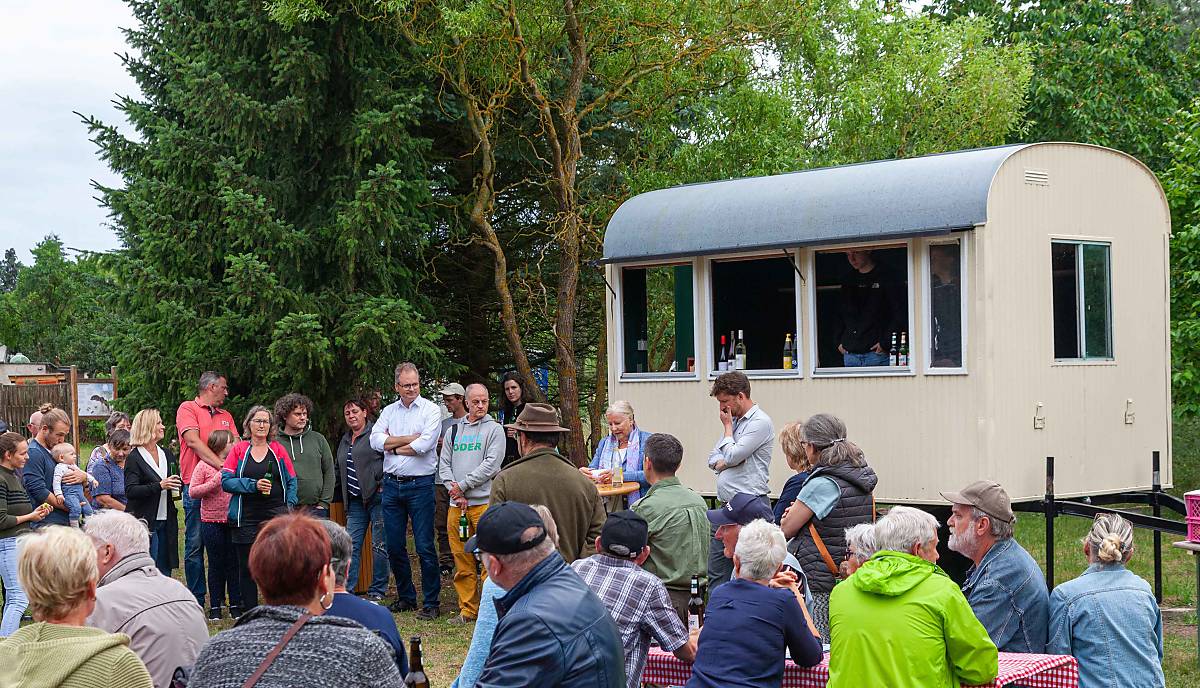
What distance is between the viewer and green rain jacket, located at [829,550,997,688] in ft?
15.8

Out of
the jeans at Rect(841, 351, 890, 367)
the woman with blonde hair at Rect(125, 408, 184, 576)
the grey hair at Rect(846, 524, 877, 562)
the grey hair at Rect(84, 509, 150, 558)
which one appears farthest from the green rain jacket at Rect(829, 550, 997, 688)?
the woman with blonde hair at Rect(125, 408, 184, 576)

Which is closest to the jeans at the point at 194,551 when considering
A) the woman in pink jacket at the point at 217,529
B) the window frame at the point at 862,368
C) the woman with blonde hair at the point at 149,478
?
the woman with blonde hair at the point at 149,478

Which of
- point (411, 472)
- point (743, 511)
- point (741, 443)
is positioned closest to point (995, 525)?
point (743, 511)

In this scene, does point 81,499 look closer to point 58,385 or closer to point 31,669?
point 31,669

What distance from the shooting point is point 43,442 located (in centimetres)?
998

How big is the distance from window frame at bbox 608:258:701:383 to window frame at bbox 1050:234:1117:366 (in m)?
3.24

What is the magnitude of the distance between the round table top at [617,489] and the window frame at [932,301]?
2.63 metres

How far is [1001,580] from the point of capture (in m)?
5.70

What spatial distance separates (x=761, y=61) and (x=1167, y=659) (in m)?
12.0

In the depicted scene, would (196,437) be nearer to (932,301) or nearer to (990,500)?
(932,301)

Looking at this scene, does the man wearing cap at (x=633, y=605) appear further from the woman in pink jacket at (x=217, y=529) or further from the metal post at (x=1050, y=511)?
the woman in pink jacket at (x=217, y=529)

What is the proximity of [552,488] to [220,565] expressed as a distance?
15.3 ft

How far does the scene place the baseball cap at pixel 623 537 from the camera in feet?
18.0

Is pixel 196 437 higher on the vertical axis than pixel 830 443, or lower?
lower
